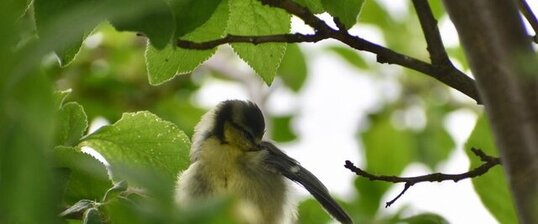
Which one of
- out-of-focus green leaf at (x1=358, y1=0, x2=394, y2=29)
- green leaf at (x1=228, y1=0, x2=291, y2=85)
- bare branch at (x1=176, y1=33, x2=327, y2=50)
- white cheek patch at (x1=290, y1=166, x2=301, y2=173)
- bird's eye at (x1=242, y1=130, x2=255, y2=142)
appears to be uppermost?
out-of-focus green leaf at (x1=358, y1=0, x2=394, y2=29)

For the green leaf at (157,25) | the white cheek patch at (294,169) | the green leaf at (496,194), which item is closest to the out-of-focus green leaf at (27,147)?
the green leaf at (157,25)

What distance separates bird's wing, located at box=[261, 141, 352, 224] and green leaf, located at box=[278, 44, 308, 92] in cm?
98

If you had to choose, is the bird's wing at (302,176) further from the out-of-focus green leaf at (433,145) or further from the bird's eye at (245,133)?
the out-of-focus green leaf at (433,145)

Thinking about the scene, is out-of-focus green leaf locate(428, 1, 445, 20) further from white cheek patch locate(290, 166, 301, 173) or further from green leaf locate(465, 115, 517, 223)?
green leaf locate(465, 115, 517, 223)

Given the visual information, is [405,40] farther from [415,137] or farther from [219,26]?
[219,26]

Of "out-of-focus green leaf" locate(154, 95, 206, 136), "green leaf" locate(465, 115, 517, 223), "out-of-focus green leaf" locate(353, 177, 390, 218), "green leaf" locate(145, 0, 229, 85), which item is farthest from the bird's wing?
"out-of-focus green leaf" locate(154, 95, 206, 136)

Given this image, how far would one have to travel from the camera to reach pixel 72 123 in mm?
1573

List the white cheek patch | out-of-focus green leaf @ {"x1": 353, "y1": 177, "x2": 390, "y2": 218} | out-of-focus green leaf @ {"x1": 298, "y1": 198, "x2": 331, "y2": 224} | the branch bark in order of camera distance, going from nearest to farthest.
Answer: the branch bark → out-of-focus green leaf @ {"x1": 298, "y1": 198, "x2": 331, "y2": 224} → the white cheek patch → out-of-focus green leaf @ {"x1": 353, "y1": 177, "x2": 390, "y2": 218}

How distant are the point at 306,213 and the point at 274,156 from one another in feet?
0.86

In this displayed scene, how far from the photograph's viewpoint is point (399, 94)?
12.9 feet

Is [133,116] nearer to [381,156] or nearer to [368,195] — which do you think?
[368,195]

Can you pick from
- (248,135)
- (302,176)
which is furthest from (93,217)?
(248,135)

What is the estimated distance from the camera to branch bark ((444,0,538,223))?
842mm

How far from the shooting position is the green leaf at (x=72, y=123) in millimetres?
1554
